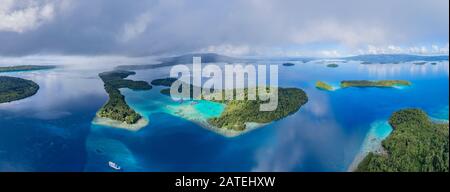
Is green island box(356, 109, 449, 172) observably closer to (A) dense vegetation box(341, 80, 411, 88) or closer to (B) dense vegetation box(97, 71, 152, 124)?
(A) dense vegetation box(341, 80, 411, 88)

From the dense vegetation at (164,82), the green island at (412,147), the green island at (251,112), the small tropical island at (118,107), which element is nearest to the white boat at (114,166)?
the small tropical island at (118,107)

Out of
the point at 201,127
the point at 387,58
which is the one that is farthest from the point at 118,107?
the point at 387,58

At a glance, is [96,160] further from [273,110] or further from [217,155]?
[273,110]

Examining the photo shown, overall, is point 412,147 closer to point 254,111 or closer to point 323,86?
point 323,86

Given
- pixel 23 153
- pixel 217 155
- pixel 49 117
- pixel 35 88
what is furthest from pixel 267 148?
pixel 35 88

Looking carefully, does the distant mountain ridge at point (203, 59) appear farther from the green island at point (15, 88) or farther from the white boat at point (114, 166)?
the green island at point (15, 88)

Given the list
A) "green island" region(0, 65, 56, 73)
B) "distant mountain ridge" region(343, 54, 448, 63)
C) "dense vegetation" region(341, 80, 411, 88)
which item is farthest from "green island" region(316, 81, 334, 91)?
"green island" region(0, 65, 56, 73)
